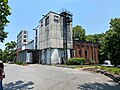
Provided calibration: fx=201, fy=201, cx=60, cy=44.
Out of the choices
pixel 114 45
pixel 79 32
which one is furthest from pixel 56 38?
pixel 79 32

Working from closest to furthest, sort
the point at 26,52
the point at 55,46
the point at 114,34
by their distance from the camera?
the point at 114,34
the point at 55,46
the point at 26,52

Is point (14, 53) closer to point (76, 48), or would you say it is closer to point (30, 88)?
point (76, 48)

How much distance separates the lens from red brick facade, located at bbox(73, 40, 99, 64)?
5400 cm

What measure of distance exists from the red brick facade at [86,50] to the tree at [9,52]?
3343 cm

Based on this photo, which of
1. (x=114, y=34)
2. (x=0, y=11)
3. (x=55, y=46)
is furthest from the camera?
(x=55, y=46)

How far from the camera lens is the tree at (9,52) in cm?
7844

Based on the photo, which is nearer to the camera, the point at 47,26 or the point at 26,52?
the point at 47,26

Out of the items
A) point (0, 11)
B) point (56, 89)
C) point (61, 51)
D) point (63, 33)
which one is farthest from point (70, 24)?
point (0, 11)

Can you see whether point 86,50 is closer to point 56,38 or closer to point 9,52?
point 56,38

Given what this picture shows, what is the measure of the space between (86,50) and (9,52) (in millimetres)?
36417

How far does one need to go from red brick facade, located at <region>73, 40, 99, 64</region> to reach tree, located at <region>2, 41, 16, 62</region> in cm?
3343

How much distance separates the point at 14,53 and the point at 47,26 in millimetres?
33752

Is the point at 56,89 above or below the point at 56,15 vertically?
below

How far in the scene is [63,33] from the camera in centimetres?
5112
